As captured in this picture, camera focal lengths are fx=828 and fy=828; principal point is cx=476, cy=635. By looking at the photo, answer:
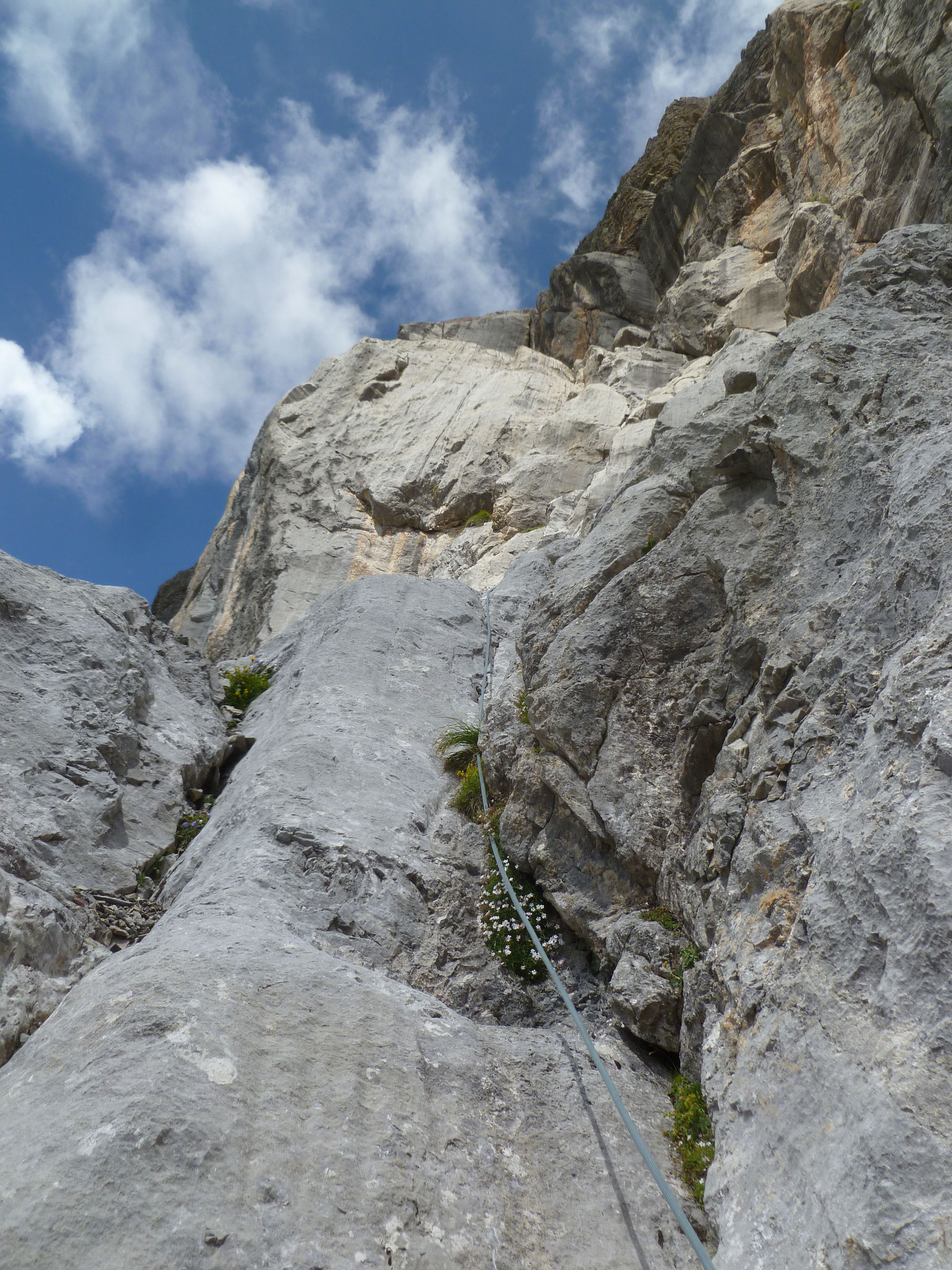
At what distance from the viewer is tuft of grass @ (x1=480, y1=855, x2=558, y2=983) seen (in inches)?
305

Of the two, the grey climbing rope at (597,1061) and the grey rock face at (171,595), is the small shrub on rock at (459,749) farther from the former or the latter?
the grey rock face at (171,595)

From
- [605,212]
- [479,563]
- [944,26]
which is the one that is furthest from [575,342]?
[944,26]

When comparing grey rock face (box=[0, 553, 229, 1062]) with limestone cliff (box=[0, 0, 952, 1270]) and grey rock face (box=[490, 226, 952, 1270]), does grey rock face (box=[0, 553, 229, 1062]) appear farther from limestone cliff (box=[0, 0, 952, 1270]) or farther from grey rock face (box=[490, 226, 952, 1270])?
grey rock face (box=[490, 226, 952, 1270])

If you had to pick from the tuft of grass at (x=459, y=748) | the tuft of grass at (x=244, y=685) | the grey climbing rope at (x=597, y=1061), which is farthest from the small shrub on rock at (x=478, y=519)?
the tuft of grass at (x=459, y=748)

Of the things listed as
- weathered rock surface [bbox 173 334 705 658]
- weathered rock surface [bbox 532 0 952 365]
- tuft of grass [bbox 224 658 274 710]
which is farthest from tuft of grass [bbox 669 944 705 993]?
weathered rock surface [bbox 173 334 705 658]

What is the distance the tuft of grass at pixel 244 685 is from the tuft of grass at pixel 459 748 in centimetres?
481

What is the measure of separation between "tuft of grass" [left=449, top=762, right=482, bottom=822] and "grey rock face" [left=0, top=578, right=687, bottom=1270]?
50.2 inches

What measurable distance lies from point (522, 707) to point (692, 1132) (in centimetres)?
523

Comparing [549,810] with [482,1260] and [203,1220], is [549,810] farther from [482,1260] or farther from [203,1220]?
[203,1220]

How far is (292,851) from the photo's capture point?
8414mm

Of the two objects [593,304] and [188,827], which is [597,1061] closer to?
[188,827]

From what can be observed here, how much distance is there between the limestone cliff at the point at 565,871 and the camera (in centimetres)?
439

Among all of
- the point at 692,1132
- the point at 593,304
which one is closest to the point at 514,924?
the point at 692,1132

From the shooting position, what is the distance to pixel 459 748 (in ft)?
35.6
